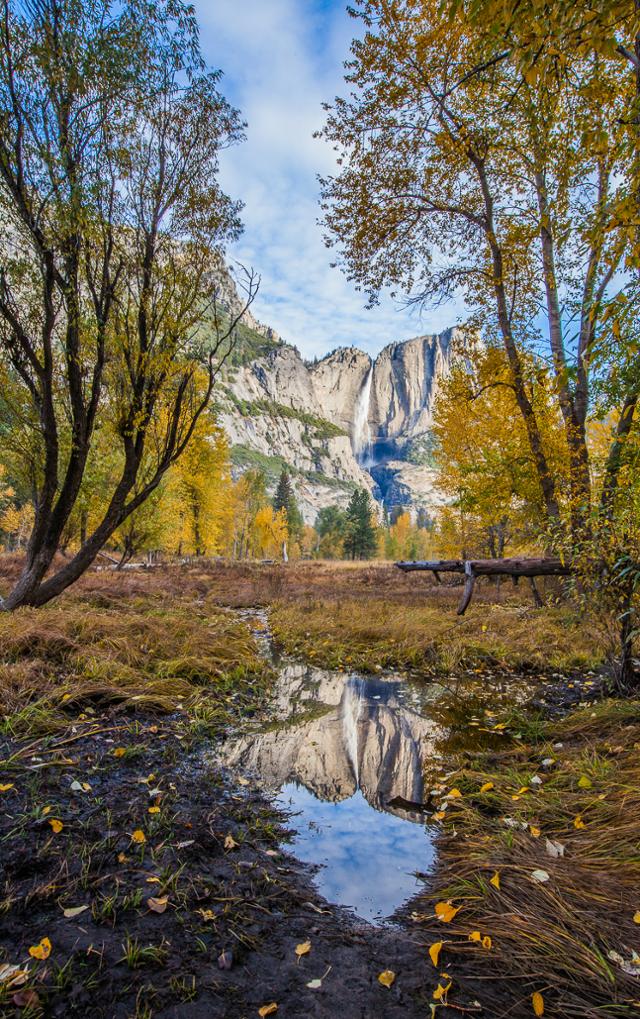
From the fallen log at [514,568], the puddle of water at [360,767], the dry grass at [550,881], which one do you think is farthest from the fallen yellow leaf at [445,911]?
the fallen log at [514,568]

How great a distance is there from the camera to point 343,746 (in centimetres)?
452

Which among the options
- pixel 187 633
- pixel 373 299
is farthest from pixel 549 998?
pixel 373 299

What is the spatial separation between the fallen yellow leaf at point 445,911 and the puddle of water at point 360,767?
1.13ft

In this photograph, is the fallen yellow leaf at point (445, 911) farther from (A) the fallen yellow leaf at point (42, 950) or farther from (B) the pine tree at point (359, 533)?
(B) the pine tree at point (359, 533)

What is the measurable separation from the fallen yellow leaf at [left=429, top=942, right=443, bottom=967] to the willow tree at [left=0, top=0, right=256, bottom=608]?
259 inches

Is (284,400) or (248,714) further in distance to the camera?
(284,400)

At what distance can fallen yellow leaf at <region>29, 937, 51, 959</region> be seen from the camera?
1.73 metres

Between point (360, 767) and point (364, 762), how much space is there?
0.37ft

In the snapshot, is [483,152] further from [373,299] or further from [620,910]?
[620,910]

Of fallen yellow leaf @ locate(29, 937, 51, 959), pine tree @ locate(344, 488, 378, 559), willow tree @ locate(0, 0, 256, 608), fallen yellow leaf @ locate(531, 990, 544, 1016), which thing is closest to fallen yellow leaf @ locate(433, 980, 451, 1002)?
fallen yellow leaf @ locate(531, 990, 544, 1016)

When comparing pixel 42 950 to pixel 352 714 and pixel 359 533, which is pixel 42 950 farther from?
pixel 359 533

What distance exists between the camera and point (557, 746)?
3957mm

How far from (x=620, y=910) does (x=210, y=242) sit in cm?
871

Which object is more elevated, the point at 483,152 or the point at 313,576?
the point at 483,152
